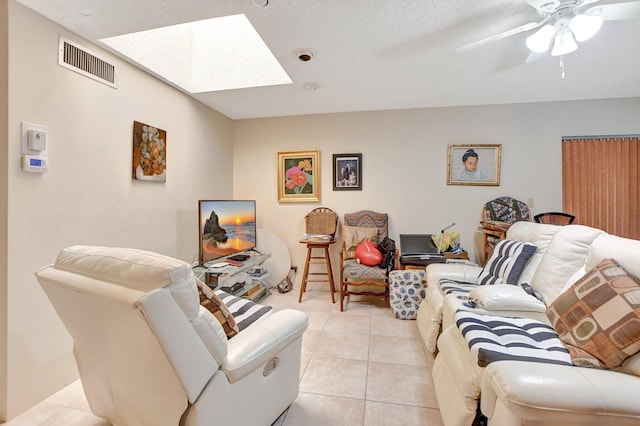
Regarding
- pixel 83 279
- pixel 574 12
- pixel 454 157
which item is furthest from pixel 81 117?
pixel 454 157

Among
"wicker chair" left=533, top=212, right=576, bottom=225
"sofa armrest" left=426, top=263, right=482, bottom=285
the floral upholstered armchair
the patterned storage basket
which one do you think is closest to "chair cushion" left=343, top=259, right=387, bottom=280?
the patterned storage basket

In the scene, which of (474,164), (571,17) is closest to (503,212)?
(474,164)

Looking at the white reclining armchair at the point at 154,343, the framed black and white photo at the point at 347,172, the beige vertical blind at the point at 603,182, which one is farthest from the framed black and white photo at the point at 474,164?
the white reclining armchair at the point at 154,343

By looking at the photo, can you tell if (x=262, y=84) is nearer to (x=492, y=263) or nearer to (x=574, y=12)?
(x=574, y=12)

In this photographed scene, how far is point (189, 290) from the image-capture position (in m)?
0.98

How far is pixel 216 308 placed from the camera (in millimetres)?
1300

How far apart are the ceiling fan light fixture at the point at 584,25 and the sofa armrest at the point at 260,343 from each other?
2.20 metres

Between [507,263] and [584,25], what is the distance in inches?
58.8

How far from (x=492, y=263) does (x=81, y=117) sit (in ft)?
10.6

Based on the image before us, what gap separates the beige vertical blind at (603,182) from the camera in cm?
312

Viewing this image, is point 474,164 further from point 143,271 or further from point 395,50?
point 143,271

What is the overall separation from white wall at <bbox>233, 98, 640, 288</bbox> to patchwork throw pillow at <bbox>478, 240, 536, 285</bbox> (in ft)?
4.13

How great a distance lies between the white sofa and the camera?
85 centimetres

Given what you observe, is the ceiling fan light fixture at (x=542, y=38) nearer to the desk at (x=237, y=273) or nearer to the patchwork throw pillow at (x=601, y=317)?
the patchwork throw pillow at (x=601, y=317)
